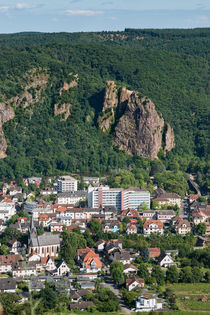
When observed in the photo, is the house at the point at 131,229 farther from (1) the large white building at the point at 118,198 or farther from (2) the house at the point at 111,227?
(1) the large white building at the point at 118,198

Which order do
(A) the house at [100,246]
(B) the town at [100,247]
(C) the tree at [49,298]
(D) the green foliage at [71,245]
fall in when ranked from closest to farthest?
(C) the tree at [49,298], (B) the town at [100,247], (D) the green foliage at [71,245], (A) the house at [100,246]

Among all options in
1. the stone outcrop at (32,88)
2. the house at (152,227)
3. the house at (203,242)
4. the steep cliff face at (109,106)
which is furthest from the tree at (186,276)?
the stone outcrop at (32,88)

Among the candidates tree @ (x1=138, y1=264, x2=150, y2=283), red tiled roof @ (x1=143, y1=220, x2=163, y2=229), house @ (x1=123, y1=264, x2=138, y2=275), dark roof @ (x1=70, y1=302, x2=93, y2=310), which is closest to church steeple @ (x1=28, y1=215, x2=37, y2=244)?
house @ (x1=123, y1=264, x2=138, y2=275)

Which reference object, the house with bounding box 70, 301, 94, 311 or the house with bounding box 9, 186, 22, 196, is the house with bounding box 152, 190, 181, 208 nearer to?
the house with bounding box 9, 186, 22, 196

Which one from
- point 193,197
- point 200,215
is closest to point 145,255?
point 200,215

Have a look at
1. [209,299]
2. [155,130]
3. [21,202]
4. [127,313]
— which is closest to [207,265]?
[209,299]
